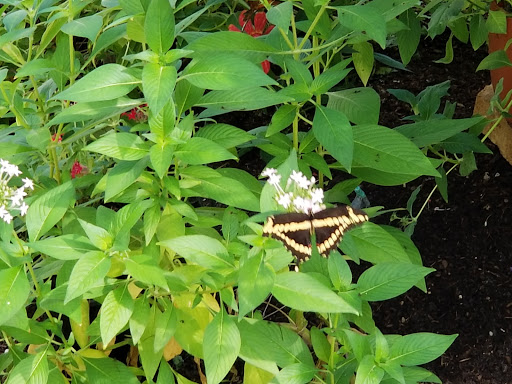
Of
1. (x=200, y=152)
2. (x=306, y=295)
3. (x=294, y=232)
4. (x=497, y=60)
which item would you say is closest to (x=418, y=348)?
(x=306, y=295)

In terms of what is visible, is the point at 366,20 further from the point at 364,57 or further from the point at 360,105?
the point at 364,57

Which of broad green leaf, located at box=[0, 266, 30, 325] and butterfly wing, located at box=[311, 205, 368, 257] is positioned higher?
butterfly wing, located at box=[311, 205, 368, 257]

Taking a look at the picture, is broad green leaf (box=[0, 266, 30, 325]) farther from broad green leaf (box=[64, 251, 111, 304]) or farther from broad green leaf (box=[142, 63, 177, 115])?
broad green leaf (box=[142, 63, 177, 115])

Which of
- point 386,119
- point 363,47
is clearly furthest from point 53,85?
point 386,119

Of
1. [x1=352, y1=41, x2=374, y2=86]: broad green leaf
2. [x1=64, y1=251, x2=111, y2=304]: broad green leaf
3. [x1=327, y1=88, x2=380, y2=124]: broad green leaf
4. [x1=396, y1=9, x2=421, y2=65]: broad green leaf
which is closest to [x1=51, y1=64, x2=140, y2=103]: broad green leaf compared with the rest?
[x1=64, y1=251, x2=111, y2=304]: broad green leaf

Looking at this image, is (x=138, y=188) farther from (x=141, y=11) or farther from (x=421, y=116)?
(x=421, y=116)

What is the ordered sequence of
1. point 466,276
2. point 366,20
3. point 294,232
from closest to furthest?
point 294,232, point 366,20, point 466,276
